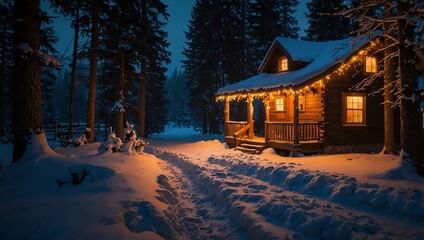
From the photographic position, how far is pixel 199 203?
7.87 m

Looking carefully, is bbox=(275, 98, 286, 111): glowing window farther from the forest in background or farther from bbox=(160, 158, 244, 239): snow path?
bbox=(160, 158, 244, 239): snow path

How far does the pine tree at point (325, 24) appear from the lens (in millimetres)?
31258

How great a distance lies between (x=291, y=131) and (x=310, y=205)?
865cm

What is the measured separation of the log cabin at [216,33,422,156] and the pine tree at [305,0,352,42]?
14471 millimetres

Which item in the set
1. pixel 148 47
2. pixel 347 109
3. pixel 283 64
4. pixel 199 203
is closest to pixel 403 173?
pixel 199 203

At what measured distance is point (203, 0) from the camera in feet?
111

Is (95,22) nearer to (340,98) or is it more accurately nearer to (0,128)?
(340,98)

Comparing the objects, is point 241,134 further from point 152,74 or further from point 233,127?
point 152,74

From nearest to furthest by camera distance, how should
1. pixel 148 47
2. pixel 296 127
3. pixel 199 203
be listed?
1. pixel 199 203
2. pixel 296 127
3. pixel 148 47

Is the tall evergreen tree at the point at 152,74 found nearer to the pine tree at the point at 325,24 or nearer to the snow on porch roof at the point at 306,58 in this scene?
the snow on porch roof at the point at 306,58

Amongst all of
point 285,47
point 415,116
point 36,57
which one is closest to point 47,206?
point 36,57

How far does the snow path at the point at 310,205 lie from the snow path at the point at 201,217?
19 cm

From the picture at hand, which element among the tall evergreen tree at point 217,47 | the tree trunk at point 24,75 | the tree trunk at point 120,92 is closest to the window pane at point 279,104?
the tree trunk at point 120,92

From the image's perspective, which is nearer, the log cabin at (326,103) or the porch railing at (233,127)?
the log cabin at (326,103)
